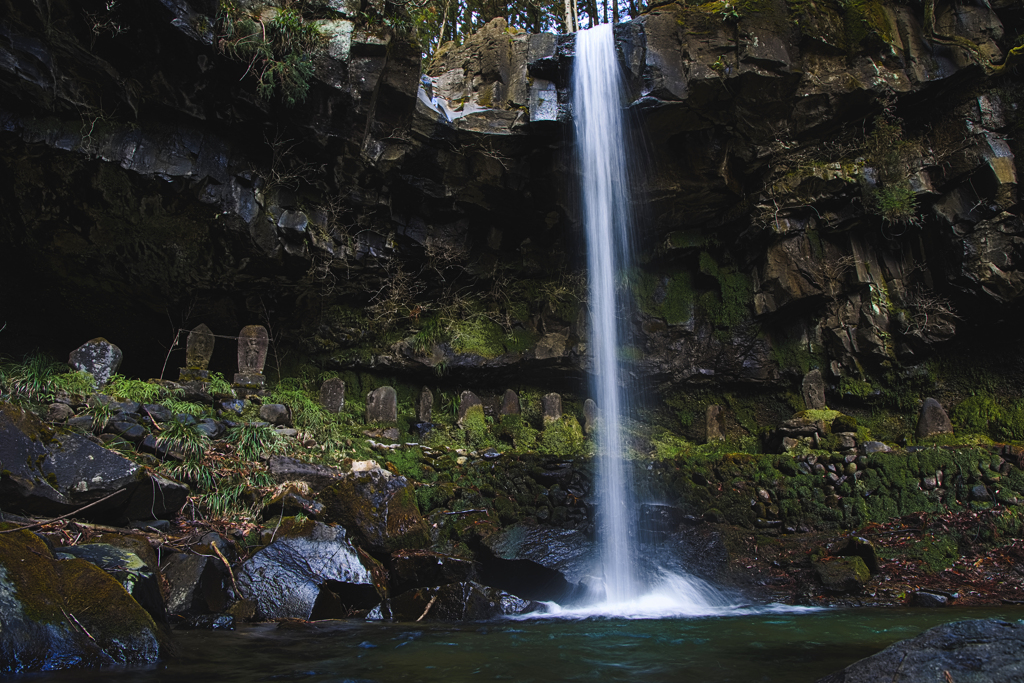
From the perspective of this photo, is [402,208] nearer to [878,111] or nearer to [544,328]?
[544,328]

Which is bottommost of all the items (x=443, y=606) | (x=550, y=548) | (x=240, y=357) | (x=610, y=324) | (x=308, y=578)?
(x=443, y=606)

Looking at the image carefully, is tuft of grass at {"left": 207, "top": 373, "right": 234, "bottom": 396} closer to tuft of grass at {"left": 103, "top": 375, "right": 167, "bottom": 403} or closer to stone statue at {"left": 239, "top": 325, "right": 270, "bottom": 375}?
tuft of grass at {"left": 103, "top": 375, "right": 167, "bottom": 403}

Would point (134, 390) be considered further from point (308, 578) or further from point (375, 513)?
point (308, 578)

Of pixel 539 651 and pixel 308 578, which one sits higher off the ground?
pixel 308 578

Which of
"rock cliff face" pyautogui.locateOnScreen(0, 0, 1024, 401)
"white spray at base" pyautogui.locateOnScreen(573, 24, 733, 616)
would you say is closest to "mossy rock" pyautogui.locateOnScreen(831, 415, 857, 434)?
"rock cliff face" pyautogui.locateOnScreen(0, 0, 1024, 401)

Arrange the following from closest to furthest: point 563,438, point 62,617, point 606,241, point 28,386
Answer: point 62,617 < point 28,386 < point 563,438 < point 606,241

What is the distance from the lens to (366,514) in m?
5.50

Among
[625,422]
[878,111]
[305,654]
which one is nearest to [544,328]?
[625,422]

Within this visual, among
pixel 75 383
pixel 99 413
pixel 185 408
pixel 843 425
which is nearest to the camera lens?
pixel 99 413

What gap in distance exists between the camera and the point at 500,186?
32.6ft

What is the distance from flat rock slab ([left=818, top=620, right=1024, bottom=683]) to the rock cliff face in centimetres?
831

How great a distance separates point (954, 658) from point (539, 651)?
2.14m

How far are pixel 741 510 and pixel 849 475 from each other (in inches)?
59.5

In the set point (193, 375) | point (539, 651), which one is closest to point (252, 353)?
point (193, 375)
